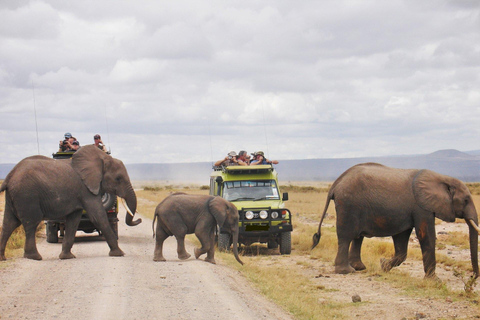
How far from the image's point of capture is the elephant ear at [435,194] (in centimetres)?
1371

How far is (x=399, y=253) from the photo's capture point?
47.7ft

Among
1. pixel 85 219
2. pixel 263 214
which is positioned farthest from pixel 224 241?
pixel 85 219

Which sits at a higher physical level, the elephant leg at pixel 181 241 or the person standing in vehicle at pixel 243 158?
the person standing in vehicle at pixel 243 158

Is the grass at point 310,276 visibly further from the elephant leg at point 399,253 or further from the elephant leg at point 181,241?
the elephant leg at point 181,241

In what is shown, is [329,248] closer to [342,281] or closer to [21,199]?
[342,281]

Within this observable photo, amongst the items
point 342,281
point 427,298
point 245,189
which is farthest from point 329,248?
point 427,298

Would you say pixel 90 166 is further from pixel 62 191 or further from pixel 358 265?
pixel 358 265

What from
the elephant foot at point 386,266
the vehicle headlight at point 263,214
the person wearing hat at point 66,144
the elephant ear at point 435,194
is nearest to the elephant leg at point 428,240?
the elephant ear at point 435,194

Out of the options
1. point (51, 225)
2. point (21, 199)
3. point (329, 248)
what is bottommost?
point (329, 248)

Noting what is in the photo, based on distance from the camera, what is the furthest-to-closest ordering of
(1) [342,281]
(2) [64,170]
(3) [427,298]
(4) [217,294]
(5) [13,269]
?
(2) [64,170]
(1) [342,281]
(5) [13,269]
(3) [427,298]
(4) [217,294]

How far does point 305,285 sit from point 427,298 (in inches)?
109

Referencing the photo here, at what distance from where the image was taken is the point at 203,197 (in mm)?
14922

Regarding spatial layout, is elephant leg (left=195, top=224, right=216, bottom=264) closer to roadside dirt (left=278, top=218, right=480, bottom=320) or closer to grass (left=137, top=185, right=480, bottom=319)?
grass (left=137, top=185, right=480, bottom=319)

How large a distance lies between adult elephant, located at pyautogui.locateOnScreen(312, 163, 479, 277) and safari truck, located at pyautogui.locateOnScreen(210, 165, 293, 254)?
2.75 metres
